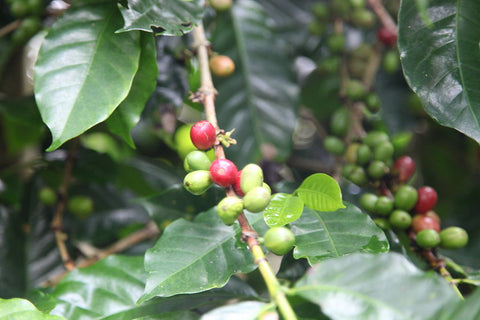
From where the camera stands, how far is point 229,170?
2.74 feet

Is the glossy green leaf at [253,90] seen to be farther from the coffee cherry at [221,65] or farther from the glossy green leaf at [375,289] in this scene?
the glossy green leaf at [375,289]

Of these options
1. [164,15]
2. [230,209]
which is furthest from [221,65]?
[230,209]

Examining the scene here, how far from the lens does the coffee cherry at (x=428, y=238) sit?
40.6 inches

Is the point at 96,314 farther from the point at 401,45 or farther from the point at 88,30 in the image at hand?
the point at 401,45

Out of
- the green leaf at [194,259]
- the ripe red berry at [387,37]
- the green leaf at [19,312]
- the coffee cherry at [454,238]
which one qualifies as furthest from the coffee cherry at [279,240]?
the ripe red berry at [387,37]

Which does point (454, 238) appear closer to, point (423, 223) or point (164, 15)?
point (423, 223)

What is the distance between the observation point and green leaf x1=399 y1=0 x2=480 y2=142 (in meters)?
0.92

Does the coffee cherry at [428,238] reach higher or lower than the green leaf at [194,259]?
higher

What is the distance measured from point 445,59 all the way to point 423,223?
41 centimetres

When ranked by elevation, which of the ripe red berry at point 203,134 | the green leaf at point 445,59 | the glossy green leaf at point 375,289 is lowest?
the ripe red berry at point 203,134

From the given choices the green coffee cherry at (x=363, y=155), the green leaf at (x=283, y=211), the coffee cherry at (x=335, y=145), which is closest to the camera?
the green leaf at (x=283, y=211)

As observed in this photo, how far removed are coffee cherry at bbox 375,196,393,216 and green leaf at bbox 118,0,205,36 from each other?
64 cm

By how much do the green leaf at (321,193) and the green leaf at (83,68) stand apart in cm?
44

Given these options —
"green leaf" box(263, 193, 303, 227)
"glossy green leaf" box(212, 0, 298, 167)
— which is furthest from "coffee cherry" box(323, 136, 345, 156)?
"green leaf" box(263, 193, 303, 227)
